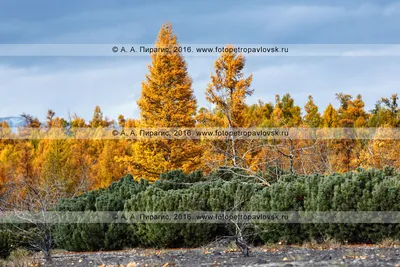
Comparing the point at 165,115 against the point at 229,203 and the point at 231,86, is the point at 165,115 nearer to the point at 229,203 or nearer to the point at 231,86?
the point at 231,86

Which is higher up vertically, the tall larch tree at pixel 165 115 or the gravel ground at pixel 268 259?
the tall larch tree at pixel 165 115

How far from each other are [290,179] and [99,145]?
93.2ft

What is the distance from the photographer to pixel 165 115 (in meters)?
24.6

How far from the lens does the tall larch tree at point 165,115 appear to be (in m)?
24.6

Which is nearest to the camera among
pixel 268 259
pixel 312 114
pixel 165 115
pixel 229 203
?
pixel 268 259

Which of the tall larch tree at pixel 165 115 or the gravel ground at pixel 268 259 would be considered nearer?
the gravel ground at pixel 268 259

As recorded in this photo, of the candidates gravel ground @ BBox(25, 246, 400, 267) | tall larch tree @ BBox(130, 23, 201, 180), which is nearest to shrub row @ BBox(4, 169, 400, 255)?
gravel ground @ BBox(25, 246, 400, 267)

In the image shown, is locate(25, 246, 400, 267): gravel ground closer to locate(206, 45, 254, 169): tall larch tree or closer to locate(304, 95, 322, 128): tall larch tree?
locate(206, 45, 254, 169): tall larch tree

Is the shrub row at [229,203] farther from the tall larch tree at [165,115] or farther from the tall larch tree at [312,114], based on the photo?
the tall larch tree at [312,114]

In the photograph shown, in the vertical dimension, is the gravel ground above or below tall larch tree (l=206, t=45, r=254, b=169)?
below

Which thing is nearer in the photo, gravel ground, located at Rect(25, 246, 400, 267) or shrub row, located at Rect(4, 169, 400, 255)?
gravel ground, located at Rect(25, 246, 400, 267)

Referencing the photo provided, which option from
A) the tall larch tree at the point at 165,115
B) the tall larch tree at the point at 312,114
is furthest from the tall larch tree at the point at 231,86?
the tall larch tree at the point at 312,114

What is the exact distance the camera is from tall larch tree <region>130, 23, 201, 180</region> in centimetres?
2464

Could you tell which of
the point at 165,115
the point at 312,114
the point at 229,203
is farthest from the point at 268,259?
the point at 312,114
